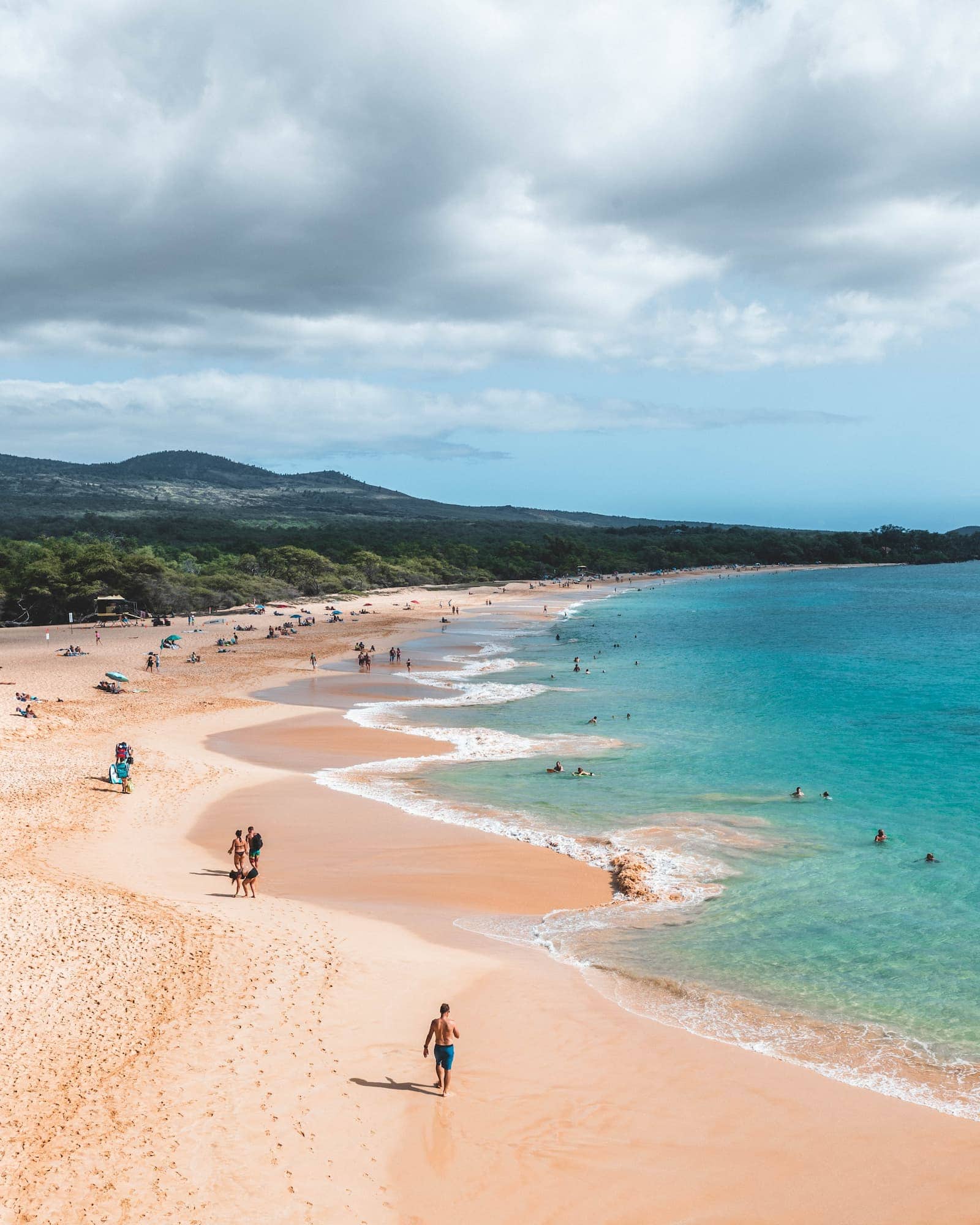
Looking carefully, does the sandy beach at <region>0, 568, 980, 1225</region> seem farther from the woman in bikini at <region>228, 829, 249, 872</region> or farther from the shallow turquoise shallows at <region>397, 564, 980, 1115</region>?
the shallow turquoise shallows at <region>397, 564, 980, 1115</region>

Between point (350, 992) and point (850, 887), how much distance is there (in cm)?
1191

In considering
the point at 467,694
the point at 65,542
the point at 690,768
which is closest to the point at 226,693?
the point at 467,694

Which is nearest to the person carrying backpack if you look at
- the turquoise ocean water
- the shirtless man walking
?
the turquoise ocean water

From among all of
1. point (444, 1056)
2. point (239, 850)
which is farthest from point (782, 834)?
point (444, 1056)

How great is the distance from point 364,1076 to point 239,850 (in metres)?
7.95

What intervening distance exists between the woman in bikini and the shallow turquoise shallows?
661 cm

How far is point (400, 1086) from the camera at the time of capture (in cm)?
1141

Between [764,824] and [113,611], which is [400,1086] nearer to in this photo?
[764,824]

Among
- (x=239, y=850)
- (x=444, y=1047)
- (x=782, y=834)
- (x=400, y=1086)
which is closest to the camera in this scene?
(x=444, y=1047)

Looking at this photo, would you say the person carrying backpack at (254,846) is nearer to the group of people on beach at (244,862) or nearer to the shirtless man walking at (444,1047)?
the group of people on beach at (244,862)

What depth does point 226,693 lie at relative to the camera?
42031mm

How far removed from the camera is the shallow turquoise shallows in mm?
14078

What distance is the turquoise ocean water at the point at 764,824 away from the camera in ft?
46.4

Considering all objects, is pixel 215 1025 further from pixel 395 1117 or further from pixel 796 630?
pixel 796 630
